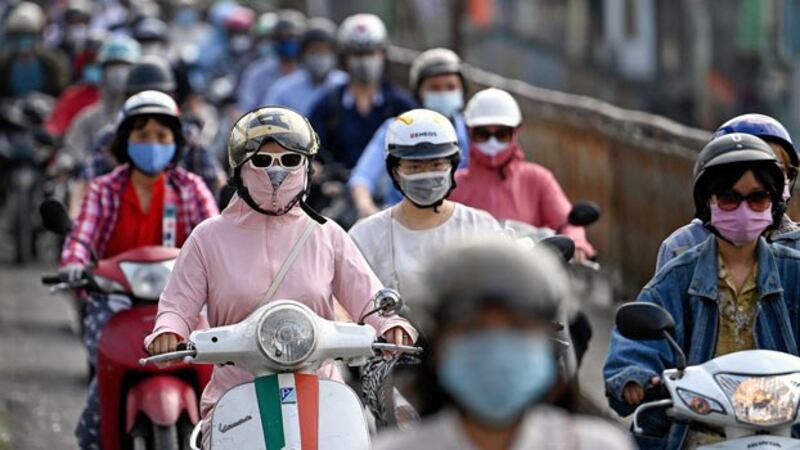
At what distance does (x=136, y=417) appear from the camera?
9.19 m

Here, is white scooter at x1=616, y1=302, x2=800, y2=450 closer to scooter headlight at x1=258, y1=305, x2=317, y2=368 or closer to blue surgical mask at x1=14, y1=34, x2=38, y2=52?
scooter headlight at x1=258, y1=305, x2=317, y2=368

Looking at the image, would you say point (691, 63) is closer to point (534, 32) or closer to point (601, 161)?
point (534, 32)

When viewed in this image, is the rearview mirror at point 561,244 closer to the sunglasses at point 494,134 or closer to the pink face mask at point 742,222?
the pink face mask at point 742,222

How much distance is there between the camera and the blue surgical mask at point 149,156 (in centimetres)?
1016

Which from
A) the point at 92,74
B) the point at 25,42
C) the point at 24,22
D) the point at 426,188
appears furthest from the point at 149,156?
the point at 25,42

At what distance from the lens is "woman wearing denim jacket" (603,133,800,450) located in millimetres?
7148

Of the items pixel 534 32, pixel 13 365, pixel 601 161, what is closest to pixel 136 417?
pixel 13 365

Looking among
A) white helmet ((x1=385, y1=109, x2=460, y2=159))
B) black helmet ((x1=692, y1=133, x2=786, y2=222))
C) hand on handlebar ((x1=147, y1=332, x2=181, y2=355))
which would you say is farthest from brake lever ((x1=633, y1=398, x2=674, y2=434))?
white helmet ((x1=385, y1=109, x2=460, y2=159))

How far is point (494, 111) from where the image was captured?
11.5 m

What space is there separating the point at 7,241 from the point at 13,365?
6.75 meters

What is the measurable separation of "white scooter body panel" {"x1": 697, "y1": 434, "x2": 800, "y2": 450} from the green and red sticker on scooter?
1.39m

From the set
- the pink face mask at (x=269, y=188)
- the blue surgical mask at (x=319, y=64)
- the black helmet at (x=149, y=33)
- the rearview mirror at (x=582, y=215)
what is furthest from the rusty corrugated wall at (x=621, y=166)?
the pink face mask at (x=269, y=188)

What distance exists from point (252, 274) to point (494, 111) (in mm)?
3898

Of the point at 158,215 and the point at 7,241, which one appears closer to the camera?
the point at 158,215
